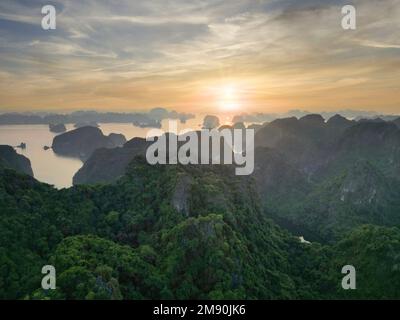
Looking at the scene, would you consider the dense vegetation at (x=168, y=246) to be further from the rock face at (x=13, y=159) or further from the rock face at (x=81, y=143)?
the rock face at (x=81, y=143)

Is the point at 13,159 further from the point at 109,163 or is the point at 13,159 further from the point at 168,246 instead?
the point at 168,246

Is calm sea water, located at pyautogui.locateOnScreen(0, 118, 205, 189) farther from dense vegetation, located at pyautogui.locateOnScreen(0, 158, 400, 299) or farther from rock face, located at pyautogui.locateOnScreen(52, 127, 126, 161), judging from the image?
dense vegetation, located at pyautogui.locateOnScreen(0, 158, 400, 299)

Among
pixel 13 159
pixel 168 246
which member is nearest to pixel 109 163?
pixel 13 159

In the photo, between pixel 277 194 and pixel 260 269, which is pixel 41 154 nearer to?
pixel 277 194

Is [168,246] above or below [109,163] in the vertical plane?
below

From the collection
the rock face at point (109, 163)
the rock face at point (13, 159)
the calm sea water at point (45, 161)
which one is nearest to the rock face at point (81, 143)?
the calm sea water at point (45, 161)

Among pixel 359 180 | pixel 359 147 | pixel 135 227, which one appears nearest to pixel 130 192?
pixel 135 227
